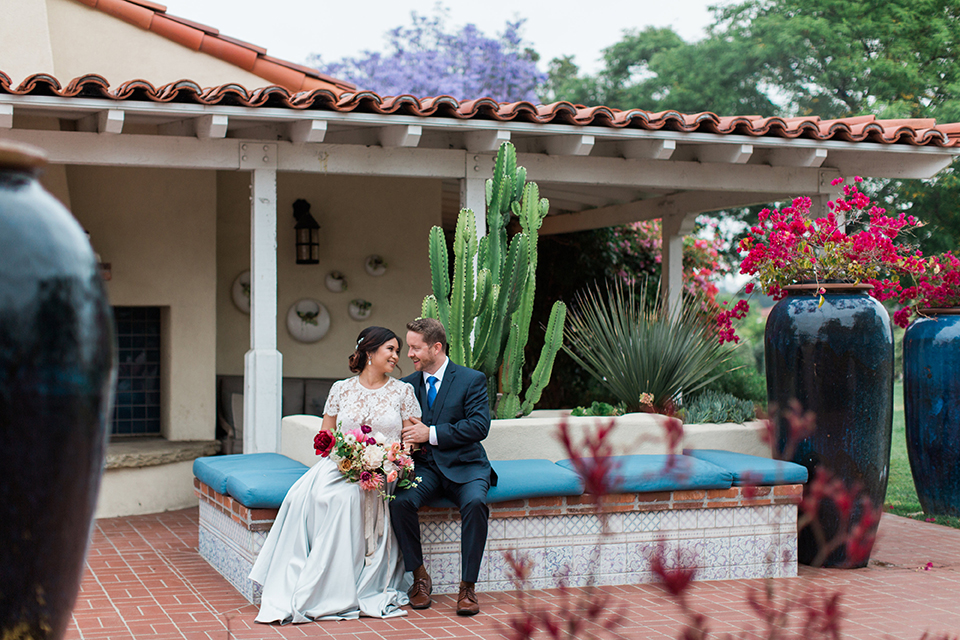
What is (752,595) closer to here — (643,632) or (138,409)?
(643,632)

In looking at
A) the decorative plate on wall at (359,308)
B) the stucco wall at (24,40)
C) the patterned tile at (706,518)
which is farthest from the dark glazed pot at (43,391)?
the decorative plate on wall at (359,308)

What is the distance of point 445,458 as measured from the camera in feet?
17.2

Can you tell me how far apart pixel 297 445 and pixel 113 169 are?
373cm

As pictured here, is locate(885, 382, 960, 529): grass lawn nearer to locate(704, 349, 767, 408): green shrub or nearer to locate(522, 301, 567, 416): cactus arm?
A: locate(704, 349, 767, 408): green shrub

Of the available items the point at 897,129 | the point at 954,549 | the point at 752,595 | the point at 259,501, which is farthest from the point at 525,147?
the point at 752,595

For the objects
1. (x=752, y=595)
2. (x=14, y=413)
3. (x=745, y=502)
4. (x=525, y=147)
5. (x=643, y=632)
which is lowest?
(x=643, y=632)

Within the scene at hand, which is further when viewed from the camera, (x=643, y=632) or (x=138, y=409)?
(x=138, y=409)

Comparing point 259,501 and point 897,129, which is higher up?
point 897,129

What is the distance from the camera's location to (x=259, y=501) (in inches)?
203

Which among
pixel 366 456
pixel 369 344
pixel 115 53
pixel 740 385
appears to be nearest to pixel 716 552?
pixel 366 456

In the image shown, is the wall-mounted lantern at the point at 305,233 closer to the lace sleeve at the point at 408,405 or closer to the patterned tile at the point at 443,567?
the lace sleeve at the point at 408,405

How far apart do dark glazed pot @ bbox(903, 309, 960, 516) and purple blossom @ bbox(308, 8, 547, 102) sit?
21.9 meters

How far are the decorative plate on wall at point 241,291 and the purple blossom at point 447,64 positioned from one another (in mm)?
19454

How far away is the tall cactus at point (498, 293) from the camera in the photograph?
6.35 m
